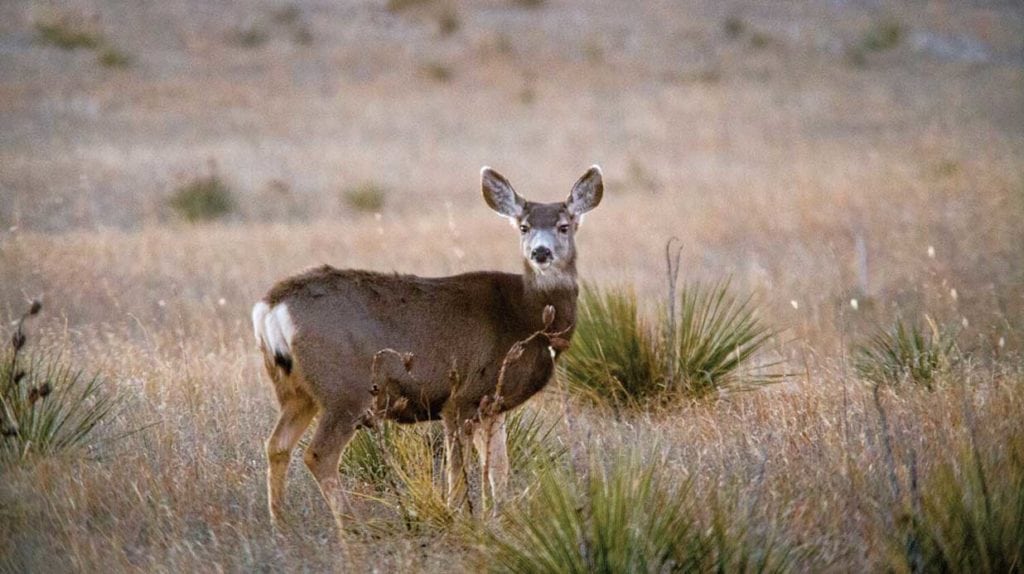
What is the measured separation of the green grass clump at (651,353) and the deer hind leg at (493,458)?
5.69ft

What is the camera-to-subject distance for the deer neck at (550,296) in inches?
278

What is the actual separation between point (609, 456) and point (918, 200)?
493 inches

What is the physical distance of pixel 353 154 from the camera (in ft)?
81.5

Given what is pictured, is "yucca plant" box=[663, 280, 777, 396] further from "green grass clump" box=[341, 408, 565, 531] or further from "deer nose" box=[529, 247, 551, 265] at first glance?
"deer nose" box=[529, 247, 551, 265]

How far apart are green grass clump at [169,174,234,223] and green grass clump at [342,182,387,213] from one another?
6.50 ft

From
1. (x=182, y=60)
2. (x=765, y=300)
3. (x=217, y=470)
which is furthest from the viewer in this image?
(x=182, y=60)

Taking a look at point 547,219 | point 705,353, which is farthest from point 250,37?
point 547,219

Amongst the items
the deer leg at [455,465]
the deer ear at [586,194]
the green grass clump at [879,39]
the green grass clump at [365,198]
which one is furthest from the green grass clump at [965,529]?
the green grass clump at [879,39]

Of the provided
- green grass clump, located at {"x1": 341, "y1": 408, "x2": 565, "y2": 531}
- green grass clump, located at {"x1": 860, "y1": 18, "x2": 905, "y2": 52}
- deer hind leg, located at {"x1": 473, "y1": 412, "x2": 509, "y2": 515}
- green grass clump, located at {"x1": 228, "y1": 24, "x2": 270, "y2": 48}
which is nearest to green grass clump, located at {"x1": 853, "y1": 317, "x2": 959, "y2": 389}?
green grass clump, located at {"x1": 341, "y1": 408, "x2": 565, "y2": 531}

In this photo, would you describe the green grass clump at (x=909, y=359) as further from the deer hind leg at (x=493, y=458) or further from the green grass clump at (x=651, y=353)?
the deer hind leg at (x=493, y=458)

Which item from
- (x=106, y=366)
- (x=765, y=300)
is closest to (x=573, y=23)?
(x=765, y=300)

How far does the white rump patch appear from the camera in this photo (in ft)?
20.6

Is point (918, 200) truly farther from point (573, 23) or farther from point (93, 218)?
point (573, 23)

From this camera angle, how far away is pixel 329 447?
620 cm
